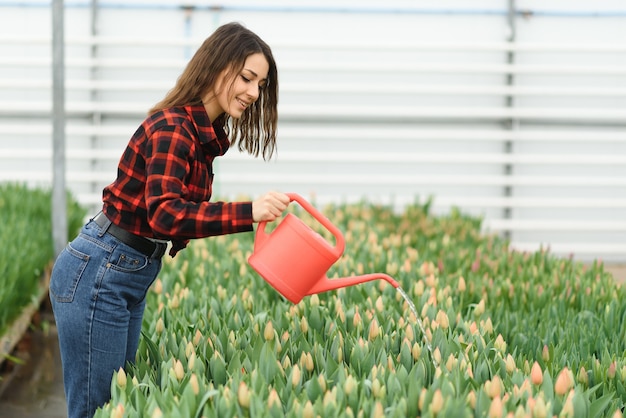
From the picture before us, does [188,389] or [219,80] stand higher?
[219,80]

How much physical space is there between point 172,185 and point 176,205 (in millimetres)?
56

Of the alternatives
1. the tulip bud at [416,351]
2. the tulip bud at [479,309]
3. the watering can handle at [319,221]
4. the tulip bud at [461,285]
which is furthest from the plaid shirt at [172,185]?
the tulip bud at [461,285]

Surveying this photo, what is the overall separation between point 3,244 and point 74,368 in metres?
2.34

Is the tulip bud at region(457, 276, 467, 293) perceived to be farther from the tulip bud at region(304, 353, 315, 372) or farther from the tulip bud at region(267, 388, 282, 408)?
the tulip bud at region(267, 388, 282, 408)

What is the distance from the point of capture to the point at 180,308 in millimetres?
3055

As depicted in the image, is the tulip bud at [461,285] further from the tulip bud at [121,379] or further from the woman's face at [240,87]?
the tulip bud at [121,379]

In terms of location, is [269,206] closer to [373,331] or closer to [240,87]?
[240,87]

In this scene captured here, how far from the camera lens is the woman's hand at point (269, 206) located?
213 centimetres

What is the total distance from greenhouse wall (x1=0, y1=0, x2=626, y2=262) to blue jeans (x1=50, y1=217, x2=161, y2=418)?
16.6 feet

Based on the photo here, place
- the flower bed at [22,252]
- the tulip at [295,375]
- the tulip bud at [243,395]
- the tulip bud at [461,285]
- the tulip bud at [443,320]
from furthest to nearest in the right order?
the flower bed at [22,252]
the tulip bud at [461,285]
the tulip bud at [443,320]
the tulip at [295,375]
the tulip bud at [243,395]

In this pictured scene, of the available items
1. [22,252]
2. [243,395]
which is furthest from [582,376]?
[22,252]

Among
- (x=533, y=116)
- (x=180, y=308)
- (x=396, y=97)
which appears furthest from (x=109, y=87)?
(x=180, y=308)

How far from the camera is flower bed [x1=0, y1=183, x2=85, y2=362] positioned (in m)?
4.14

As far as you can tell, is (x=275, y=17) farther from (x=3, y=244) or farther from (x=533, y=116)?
(x=3, y=244)
